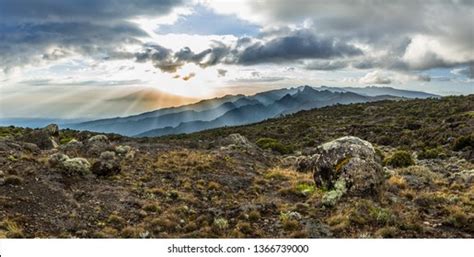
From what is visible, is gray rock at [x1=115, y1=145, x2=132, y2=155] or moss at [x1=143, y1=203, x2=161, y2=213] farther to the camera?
gray rock at [x1=115, y1=145, x2=132, y2=155]

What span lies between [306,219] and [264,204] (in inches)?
80.4

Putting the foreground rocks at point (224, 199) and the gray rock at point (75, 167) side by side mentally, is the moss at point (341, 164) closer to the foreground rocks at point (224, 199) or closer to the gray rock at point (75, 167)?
the foreground rocks at point (224, 199)

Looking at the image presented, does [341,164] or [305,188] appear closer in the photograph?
[341,164]

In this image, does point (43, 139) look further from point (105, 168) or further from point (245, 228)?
point (245, 228)

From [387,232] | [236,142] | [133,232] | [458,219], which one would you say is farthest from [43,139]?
[458,219]

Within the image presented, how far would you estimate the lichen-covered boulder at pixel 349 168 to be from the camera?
15.2 meters

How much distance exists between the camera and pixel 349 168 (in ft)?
52.1

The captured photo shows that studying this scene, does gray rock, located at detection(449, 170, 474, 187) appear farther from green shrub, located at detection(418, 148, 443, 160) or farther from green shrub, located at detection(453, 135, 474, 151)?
green shrub, located at detection(453, 135, 474, 151)

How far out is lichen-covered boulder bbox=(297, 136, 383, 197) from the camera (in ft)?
50.0

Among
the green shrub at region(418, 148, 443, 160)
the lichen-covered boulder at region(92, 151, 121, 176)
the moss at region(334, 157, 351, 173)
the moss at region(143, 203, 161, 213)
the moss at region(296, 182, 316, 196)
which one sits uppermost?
the moss at region(334, 157, 351, 173)

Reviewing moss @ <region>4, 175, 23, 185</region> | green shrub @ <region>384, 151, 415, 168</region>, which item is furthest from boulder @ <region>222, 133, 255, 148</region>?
moss @ <region>4, 175, 23, 185</region>

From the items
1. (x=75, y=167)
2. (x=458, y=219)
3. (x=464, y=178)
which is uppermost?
(x=75, y=167)

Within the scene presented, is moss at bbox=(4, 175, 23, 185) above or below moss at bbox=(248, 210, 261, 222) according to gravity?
above

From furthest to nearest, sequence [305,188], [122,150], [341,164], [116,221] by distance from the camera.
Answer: [122,150]
[305,188]
[341,164]
[116,221]
